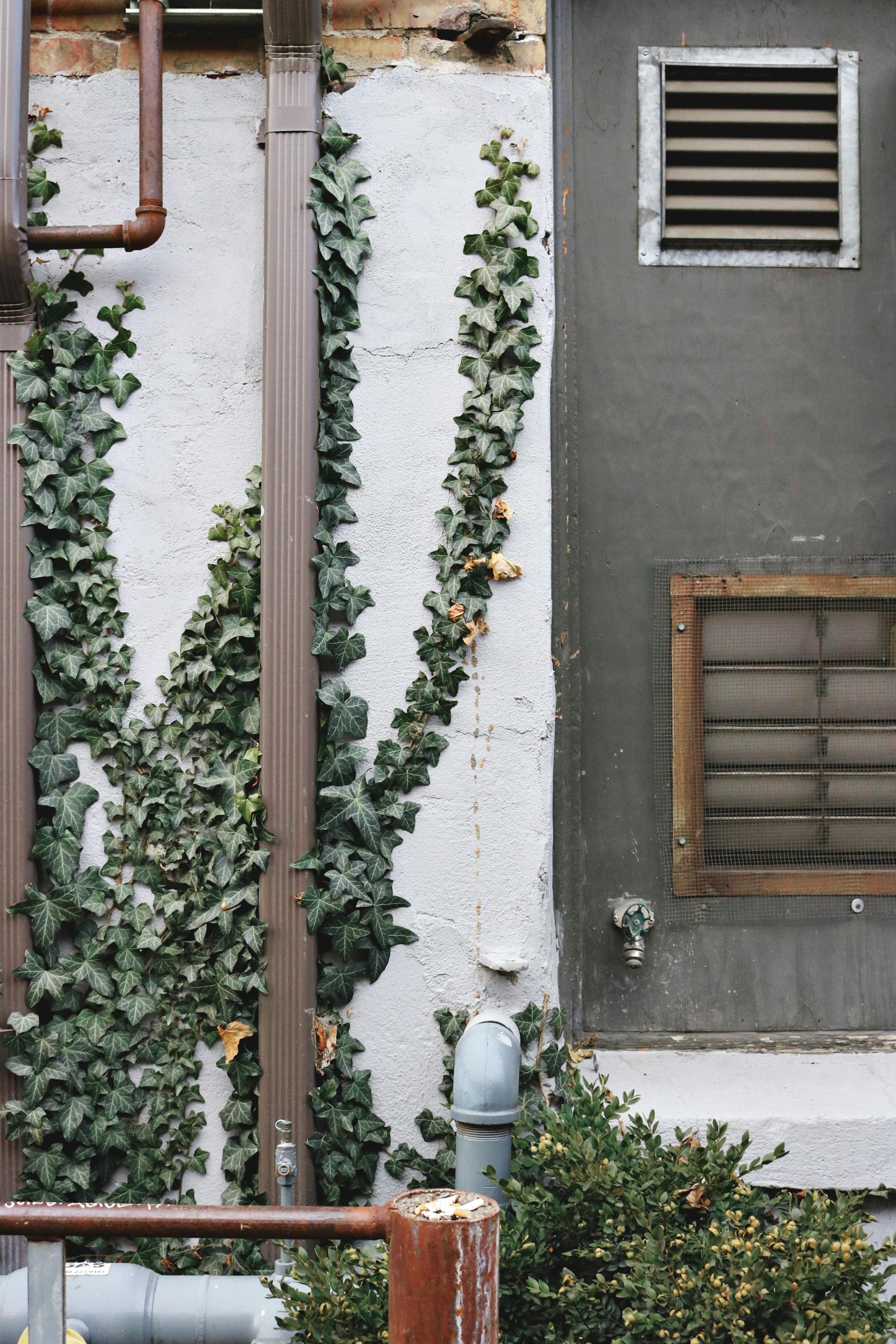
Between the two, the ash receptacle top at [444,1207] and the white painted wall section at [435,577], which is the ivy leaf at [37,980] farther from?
the ash receptacle top at [444,1207]

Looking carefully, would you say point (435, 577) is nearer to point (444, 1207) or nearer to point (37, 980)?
point (37, 980)

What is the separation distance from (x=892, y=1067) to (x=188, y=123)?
12.5 ft

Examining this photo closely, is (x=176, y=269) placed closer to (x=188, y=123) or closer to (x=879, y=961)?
(x=188, y=123)

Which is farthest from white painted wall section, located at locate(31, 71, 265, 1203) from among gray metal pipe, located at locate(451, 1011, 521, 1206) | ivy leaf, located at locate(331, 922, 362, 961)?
gray metal pipe, located at locate(451, 1011, 521, 1206)

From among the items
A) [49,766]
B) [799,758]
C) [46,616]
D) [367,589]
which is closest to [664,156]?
[367,589]

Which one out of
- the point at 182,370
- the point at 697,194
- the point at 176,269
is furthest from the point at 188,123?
the point at 697,194

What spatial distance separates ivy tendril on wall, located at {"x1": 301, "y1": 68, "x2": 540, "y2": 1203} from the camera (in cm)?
303

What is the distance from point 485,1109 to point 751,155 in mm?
3232

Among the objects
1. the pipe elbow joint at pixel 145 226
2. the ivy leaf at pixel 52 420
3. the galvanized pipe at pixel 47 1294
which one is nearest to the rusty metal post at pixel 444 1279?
the galvanized pipe at pixel 47 1294

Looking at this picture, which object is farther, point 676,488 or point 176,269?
point 676,488

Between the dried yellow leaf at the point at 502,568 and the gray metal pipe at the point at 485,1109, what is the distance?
4.40 ft

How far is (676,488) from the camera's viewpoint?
3.54 metres

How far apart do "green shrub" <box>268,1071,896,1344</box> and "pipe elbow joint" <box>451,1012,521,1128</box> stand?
13cm

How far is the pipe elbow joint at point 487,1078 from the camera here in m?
2.70
